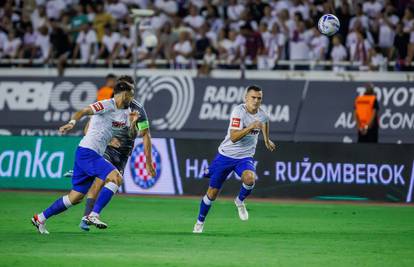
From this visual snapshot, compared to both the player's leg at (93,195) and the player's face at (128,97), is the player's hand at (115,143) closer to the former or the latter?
the player's leg at (93,195)

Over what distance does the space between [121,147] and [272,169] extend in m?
8.43

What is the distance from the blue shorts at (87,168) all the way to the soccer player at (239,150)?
6.30 ft

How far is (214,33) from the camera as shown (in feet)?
99.1

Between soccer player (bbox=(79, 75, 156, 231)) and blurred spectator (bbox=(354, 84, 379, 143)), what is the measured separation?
11843 mm

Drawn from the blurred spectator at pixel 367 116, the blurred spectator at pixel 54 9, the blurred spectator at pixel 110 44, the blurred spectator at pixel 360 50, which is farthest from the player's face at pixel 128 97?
the blurred spectator at pixel 54 9

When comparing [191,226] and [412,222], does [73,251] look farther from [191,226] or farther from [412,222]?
[412,222]

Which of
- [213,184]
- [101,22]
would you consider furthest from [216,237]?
[101,22]

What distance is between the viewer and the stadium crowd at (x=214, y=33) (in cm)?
2834

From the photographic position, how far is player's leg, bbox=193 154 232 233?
15.4 meters

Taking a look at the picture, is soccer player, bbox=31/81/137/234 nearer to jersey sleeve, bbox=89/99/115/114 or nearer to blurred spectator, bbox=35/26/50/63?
jersey sleeve, bbox=89/99/115/114

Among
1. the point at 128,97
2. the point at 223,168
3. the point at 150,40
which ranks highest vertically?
the point at 128,97

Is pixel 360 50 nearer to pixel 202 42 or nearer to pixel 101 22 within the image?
pixel 202 42

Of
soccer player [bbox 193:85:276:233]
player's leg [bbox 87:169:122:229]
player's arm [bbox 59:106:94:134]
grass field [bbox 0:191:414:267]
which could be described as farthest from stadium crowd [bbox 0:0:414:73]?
player's arm [bbox 59:106:94:134]

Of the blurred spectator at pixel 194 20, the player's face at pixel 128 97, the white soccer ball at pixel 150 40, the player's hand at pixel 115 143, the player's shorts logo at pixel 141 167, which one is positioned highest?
the player's face at pixel 128 97
